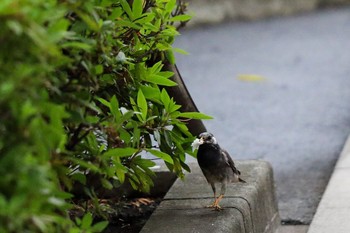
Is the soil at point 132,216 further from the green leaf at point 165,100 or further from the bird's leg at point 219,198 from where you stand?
the green leaf at point 165,100

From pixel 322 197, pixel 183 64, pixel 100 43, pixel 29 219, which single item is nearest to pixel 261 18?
pixel 183 64

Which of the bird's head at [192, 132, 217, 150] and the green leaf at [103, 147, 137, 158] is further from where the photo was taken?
the bird's head at [192, 132, 217, 150]

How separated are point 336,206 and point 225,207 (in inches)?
53.8

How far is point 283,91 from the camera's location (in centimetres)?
1002

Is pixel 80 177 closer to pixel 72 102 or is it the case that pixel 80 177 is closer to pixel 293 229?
pixel 72 102

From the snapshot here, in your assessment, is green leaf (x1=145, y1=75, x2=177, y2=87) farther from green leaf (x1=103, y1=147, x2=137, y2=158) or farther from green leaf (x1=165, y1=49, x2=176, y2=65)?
green leaf (x1=103, y1=147, x2=137, y2=158)

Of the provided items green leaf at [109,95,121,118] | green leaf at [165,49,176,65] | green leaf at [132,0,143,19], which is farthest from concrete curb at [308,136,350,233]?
green leaf at [109,95,121,118]

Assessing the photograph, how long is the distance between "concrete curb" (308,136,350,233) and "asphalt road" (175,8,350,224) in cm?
16

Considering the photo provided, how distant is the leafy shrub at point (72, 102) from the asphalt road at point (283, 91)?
1918mm

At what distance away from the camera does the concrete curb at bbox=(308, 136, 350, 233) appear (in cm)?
530

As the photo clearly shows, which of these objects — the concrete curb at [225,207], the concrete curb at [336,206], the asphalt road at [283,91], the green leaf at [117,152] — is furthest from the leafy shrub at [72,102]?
the asphalt road at [283,91]

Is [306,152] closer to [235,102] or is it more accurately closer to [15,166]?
[235,102]

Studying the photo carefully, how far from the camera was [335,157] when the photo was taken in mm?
7371

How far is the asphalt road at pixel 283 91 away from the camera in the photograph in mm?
7168
